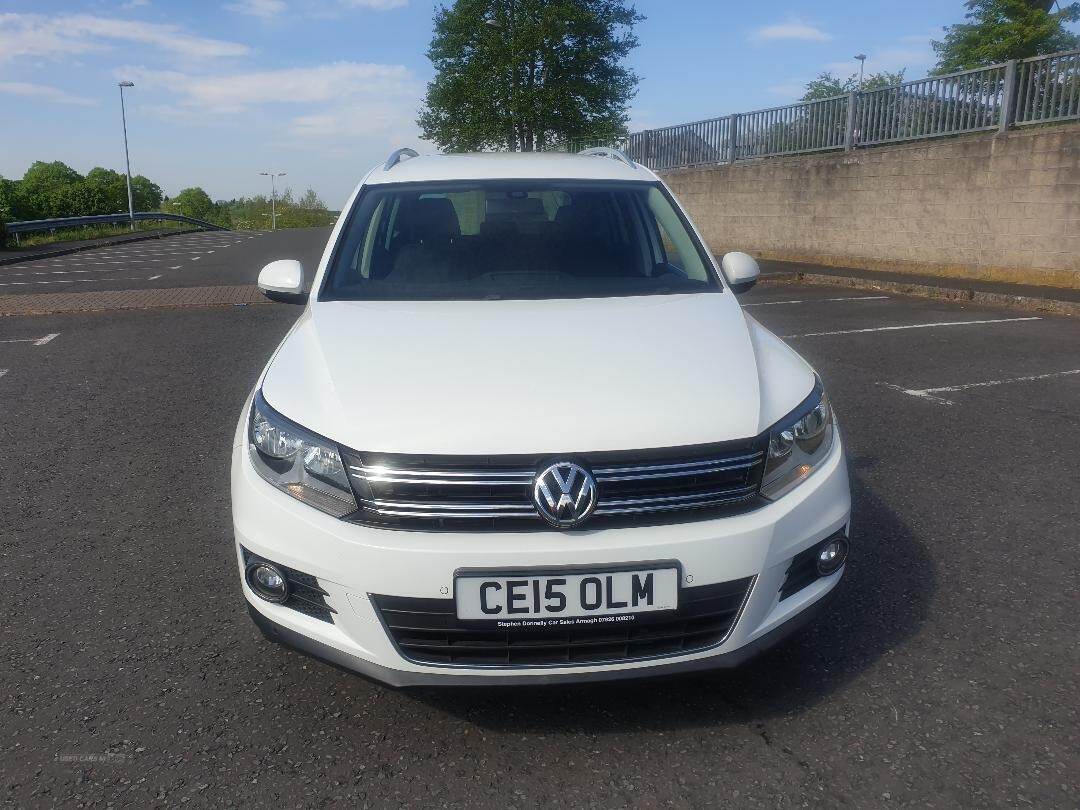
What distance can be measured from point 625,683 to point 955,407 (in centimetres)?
433

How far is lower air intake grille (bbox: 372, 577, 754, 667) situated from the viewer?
220 cm

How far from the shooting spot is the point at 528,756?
7.67 feet

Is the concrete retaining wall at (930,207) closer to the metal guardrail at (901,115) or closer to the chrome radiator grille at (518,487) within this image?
the metal guardrail at (901,115)

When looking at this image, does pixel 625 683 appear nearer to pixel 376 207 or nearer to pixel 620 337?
pixel 620 337

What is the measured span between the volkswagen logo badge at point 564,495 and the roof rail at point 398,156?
7.61 ft

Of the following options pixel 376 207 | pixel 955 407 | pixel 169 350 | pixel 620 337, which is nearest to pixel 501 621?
pixel 620 337

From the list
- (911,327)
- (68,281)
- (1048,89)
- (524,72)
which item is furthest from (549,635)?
(524,72)

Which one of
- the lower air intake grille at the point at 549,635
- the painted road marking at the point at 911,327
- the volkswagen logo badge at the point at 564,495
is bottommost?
the painted road marking at the point at 911,327

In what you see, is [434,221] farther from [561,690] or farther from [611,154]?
[561,690]

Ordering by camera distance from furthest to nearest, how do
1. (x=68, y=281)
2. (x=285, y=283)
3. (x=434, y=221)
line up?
(x=68, y=281) < (x=434, y=221) < (x=285, y=283)

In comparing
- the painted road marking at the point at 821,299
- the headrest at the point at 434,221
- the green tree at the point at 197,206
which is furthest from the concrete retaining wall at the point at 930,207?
the green tree at the point at 197,206

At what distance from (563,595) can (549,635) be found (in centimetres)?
11

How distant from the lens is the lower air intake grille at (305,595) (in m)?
2.29

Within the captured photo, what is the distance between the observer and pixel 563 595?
217cm
